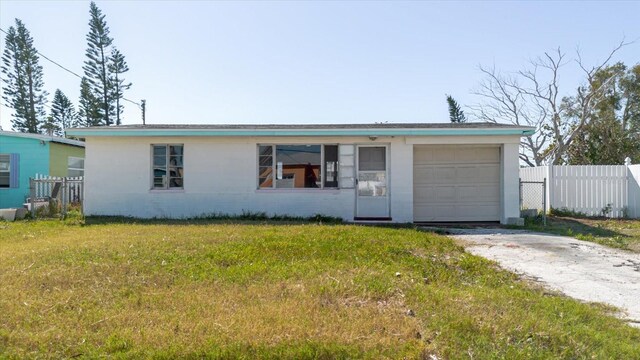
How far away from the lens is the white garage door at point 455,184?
45.8 ft

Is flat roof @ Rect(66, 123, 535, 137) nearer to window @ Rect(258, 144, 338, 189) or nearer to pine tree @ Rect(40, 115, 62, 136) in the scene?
window @ Rect(258, 144, 338, 189)

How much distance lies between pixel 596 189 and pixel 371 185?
8.02m

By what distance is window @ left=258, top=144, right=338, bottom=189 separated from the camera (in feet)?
44.3

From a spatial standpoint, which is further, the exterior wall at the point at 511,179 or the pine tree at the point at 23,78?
the pine tree at the point at 23,78

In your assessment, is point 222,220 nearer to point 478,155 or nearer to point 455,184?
point 455,184

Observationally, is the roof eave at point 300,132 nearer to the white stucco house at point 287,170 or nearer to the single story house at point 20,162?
the white stucco house at point 287,170

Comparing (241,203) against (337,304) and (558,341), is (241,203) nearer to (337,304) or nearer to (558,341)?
(337,304)

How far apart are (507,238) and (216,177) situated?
8003 mm

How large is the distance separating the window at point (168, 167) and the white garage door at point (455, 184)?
23.1ft

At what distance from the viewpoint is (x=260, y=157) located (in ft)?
44.8

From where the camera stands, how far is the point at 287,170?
1366cm

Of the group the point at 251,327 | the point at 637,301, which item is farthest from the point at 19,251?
the point at 637,301

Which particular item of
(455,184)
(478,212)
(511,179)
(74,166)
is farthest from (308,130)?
(74,166)

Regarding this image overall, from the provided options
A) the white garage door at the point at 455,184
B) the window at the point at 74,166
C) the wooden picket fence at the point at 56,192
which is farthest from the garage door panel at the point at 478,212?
the window at the point at 74,166
